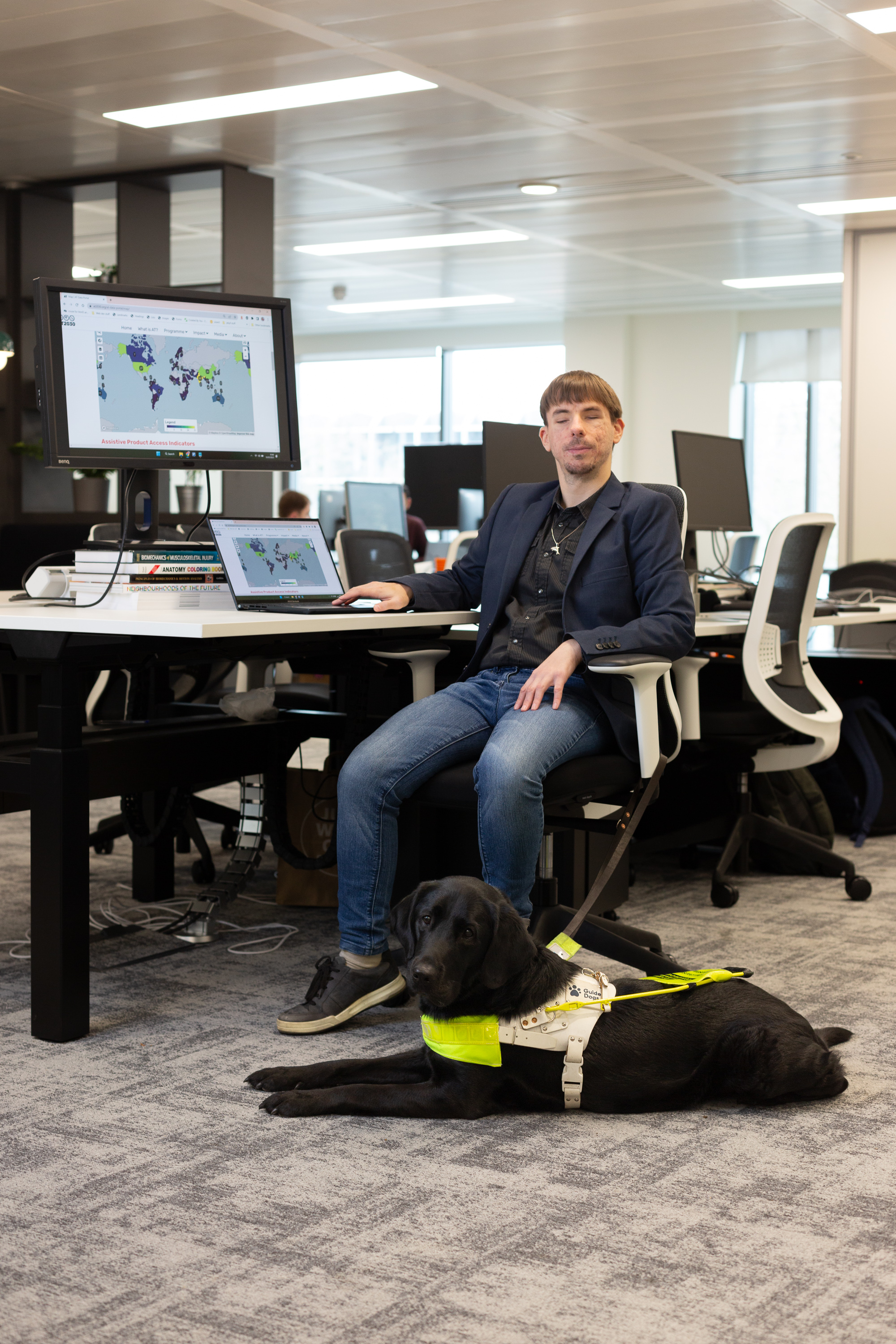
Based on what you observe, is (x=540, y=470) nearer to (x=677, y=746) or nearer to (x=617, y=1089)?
(x=677, y=746)

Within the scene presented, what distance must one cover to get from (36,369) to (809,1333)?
2.14m

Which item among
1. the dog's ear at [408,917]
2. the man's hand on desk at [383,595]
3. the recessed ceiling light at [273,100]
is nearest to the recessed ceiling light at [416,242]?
the recessed ceiling light at [273,100]

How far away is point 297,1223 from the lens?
181 centimetres

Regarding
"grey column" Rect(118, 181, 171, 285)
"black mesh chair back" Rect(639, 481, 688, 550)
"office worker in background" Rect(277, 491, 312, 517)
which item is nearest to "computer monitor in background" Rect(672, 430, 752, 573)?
"black mesh chair back" Rect(639, 481, 688, 550)

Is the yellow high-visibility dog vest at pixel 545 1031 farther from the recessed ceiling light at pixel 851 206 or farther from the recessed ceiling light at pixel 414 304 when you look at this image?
the recessed ceiling light at pixel 414 304

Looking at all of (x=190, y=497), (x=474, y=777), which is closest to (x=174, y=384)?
(x=474, y=777)

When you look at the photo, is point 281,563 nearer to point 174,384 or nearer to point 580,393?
point 174,384

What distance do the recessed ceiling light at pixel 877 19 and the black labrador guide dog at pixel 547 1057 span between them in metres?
3.60

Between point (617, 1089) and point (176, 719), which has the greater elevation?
point (176, 719)

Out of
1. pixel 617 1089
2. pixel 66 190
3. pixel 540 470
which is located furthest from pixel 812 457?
pixel 617 1089

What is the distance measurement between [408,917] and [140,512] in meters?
1.15

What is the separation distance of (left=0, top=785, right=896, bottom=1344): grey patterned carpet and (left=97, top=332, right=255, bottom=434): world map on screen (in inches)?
46.9

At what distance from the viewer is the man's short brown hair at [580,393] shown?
287cm

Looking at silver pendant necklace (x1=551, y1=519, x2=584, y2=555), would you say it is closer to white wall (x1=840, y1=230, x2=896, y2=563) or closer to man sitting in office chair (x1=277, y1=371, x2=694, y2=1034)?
man sitting in office chair (x1=277, y1=371, x2=694, y2=1034)
